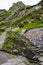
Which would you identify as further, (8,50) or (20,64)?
(8,50)

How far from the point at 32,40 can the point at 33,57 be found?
4.24 m

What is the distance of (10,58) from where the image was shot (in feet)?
57.6

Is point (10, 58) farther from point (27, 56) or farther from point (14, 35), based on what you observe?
point (14, 35)

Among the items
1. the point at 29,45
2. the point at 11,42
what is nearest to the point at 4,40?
the point at 11,42

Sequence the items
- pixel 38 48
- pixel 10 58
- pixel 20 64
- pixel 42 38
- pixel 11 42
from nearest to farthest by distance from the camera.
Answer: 1. pixel 20 64
2. pixel 10 58
3. pixel 11 42
4. pixel 38 48
5. pixel 42 38

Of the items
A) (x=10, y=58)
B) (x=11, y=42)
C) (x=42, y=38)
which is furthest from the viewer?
(x=42, y=38)

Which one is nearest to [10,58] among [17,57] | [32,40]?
[17,57]

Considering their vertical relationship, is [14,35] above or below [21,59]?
above

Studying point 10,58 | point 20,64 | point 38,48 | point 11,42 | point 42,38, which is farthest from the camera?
point 42,38

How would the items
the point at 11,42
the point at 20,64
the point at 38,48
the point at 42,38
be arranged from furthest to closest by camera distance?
the point at 42,38
the point at 38,48
the point at 11,42
the point at 20,64

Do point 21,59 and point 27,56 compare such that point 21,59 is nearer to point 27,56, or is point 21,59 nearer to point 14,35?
point 27,56

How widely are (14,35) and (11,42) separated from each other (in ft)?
2.88

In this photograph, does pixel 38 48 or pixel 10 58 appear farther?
pixel 38 48

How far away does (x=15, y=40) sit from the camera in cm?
1925
